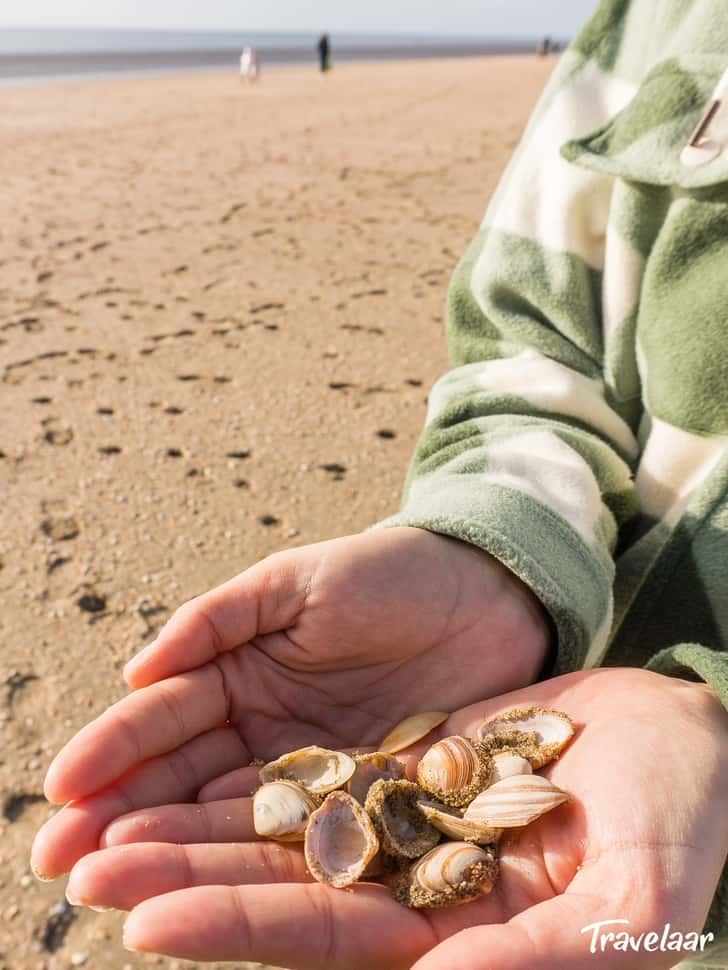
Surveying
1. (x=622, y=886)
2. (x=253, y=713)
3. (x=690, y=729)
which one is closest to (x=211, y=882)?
(x=253, y=713)

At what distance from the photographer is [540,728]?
1307 millimetres

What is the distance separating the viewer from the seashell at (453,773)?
129 centimetres

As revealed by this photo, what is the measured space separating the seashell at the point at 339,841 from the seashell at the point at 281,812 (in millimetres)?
20

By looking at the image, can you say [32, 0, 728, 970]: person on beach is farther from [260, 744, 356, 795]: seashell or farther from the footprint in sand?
the footprint in sand

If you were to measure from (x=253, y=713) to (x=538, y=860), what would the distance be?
54cm

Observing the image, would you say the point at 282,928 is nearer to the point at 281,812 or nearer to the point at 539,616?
the point at 281,812

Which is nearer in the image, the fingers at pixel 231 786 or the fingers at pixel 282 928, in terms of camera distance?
the fingers at pixel 282 928

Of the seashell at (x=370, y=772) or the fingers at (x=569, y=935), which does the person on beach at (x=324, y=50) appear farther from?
the fingers at (x=569, y=935)

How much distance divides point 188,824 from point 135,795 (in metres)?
→ 0.10

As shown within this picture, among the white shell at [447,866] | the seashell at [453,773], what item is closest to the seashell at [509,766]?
the seashell at [453,773]

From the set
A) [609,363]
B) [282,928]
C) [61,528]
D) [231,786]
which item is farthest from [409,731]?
[61,528]

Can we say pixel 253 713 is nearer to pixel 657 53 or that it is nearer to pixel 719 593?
pixel 719 593

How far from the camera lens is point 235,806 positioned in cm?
126

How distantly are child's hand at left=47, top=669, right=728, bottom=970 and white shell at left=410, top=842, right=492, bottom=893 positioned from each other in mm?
36
